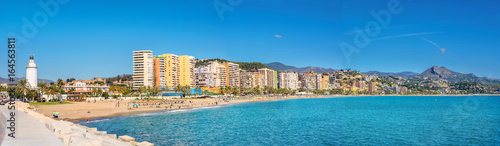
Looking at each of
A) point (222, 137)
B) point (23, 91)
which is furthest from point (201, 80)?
point (222, 137)

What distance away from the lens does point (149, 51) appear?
12975 centimetres

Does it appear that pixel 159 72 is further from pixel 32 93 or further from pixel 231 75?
pixel 32 93

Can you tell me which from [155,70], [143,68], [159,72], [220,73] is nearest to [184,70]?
[159,72]

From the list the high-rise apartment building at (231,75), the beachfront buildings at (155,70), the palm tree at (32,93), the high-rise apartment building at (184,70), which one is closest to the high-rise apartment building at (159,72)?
the beachfront buildings at (155,70)

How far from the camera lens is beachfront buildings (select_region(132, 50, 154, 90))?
128875 millimetres

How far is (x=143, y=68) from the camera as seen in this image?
12925 centimetres

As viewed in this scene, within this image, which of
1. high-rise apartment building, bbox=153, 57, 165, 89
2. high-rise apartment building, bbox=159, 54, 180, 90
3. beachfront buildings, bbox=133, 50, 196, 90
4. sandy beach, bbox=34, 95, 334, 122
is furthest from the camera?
high-rise apartment building, bbox=159, 54, 180, 90

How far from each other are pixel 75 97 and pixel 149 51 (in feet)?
147

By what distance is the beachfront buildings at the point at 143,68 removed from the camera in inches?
5074

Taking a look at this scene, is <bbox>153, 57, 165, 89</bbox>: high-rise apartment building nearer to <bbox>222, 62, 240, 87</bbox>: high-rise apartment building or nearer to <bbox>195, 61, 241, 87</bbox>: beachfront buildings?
<bbox>195, 61, 241, 87</bbox>: beachfront buildings

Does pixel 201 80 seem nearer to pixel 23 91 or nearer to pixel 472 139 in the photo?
pixel 23 91

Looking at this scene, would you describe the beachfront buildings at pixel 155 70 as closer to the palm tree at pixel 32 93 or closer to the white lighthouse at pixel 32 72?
the white lighthouse at pixel 32 72

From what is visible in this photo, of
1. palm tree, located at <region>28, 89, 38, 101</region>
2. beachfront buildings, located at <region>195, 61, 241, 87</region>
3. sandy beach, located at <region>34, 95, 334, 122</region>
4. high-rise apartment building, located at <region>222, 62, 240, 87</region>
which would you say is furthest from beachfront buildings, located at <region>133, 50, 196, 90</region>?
sandy beach, located at <region>34, 95, 334, 122</region>

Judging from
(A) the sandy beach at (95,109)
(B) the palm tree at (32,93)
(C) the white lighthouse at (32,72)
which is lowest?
(A) the sandy beach at (95,109)
